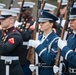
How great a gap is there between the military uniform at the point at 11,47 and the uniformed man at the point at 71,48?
103 centimetres

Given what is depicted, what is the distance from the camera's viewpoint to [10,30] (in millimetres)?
7445

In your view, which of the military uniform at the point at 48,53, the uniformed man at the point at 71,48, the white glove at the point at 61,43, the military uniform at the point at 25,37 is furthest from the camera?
the military uniform at the point at 25,37

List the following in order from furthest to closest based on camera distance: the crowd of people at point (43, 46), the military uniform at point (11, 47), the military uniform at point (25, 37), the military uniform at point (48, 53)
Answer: the military uniform at point (25, 37) < the military uniform at point (11, 47) < the military uniform at point (48, 53) < the crowd of people at point (43, 46)

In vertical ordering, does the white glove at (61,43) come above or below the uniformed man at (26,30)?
above

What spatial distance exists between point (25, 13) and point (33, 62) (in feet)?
6.52

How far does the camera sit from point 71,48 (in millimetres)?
6445

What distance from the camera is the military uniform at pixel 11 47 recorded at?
7.19m

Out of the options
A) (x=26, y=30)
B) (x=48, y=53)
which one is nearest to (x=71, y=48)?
(x=48, y=53)

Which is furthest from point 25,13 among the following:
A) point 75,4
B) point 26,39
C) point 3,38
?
point 75,4

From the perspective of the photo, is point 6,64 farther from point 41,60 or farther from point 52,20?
point 52,20

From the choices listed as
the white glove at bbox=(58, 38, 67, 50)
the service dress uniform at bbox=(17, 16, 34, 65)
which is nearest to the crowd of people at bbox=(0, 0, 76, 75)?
the white glove at bbox=(58, 38, 67, 50)

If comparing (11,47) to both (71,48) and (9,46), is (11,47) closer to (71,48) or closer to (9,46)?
(9,46)

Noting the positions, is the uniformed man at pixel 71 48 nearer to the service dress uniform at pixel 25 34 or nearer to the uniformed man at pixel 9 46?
the uniformed man at pixel 9 46

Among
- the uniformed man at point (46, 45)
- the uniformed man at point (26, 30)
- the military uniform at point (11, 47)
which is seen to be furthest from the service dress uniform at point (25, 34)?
the uniformed man at point (46, 45)
